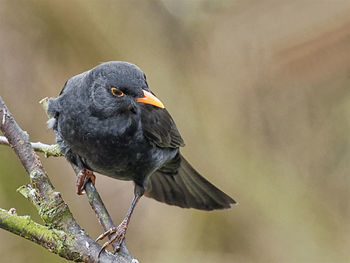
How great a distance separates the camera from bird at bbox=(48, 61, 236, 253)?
156 inches

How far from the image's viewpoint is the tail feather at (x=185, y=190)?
5000mm

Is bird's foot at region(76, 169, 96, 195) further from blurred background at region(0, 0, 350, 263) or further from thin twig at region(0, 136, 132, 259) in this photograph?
blurred background at region(0, 0, 350, 263)

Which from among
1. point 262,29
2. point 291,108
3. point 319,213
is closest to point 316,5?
point 262,29

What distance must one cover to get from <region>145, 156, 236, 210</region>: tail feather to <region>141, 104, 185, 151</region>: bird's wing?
1.50 feet

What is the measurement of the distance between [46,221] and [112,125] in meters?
1.09

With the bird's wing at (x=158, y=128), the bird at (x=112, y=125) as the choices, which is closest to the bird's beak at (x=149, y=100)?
the bird at (x=112, y=125)

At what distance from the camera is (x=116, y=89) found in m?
3.96

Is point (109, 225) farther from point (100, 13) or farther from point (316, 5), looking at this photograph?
point (316, 5)

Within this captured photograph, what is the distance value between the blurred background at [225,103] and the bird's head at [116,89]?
2107mm

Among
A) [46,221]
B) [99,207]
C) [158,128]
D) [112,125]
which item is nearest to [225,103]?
[158,128]

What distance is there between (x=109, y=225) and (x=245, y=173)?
3028 mm

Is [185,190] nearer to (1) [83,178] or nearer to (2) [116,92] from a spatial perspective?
(1) [83,178]

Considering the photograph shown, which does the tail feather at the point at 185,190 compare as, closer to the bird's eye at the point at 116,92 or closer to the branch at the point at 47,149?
the branch at the point at 47,149

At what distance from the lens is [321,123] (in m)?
6.72
